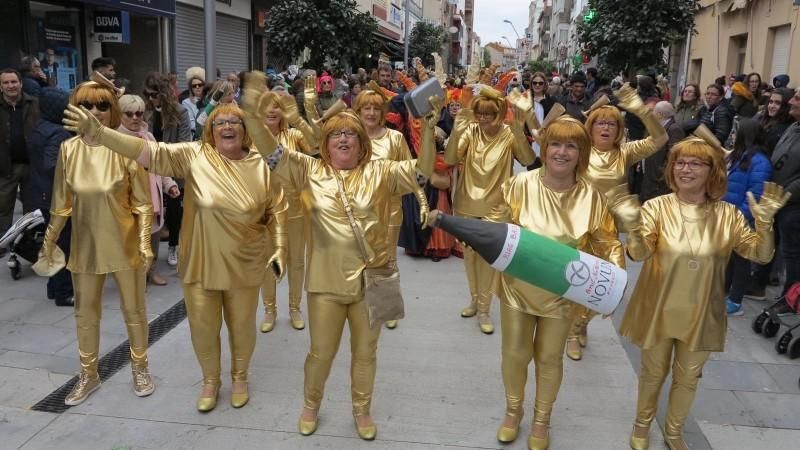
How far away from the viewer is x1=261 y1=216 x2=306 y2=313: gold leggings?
4.98 metres

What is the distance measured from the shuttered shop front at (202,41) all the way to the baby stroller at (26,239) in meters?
7.22

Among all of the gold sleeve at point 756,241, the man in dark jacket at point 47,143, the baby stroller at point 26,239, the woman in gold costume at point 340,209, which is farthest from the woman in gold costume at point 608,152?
the baby stroller at point 26,239

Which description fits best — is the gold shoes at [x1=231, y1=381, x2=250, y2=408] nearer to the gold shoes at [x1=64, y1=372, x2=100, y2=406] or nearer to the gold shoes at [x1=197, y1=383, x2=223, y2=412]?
the gold shoes at [x1=197, y1=383, x2=223, y2=412]

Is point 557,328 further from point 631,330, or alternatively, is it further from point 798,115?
point 798,115

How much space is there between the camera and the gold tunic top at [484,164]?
487cm

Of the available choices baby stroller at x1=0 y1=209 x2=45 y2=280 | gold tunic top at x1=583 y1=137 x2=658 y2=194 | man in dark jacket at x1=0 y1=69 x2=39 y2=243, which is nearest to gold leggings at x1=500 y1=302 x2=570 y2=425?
gold tunic top at x1=583 y1=137 x2=658 y2=194

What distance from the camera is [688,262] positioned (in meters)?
3.12

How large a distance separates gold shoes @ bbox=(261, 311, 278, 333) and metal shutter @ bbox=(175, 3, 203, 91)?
1060 centimetres

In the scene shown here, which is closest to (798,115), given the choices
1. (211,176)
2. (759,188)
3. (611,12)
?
(759,188)

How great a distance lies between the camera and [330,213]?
320 cm

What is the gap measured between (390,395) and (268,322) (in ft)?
4.80

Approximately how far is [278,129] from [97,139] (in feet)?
6.11

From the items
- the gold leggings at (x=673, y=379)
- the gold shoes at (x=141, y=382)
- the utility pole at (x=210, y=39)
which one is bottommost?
the gold shoes at (x=141, y=382)

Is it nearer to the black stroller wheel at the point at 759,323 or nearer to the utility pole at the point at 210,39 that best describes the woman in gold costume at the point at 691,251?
the black stroller wheel at the point at 759,323
